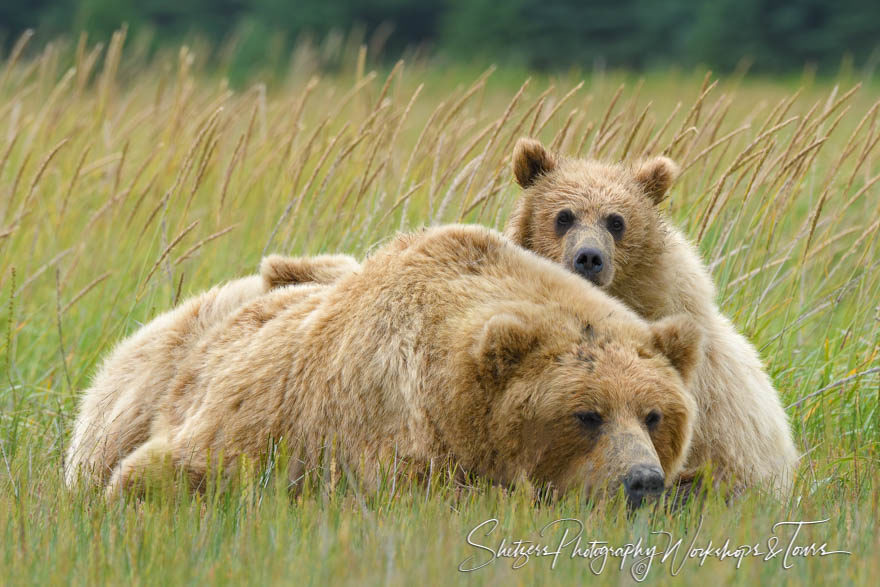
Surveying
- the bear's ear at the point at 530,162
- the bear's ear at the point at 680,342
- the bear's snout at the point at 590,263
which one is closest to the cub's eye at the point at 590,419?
the bear's ear at the point at 680,342

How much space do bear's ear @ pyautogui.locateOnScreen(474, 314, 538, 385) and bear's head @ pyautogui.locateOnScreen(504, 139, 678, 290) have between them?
1213mm

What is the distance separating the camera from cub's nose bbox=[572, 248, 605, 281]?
→ 15.7 ft

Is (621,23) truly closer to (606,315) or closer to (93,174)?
(93,174)

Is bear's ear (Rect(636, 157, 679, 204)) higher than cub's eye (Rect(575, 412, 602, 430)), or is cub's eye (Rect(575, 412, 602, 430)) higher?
bear's ear (Rect(636, 157, 679, 204))

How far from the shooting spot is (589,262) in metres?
4.78

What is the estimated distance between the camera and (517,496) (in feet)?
11.6

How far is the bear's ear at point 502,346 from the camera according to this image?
11.8 ft

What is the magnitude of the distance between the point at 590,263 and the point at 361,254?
1.91 metres

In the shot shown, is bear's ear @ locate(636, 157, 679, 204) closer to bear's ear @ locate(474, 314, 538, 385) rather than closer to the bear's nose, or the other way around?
bear's ear @ locate(474, 314, 538, 385)

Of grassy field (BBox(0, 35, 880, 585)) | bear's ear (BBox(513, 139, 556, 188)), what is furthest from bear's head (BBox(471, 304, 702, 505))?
bear's ear (BBox(513, 139, 556, 188))

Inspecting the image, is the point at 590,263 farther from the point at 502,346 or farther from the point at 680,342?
the point at 502,346

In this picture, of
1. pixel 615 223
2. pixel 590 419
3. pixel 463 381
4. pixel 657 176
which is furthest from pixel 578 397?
pixel 657 176

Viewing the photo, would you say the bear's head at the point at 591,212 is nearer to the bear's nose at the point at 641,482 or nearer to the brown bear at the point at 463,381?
the brown bear at the point at 463,381

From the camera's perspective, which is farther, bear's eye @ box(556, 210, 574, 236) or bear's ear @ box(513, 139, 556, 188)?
bear's ear @ box(513, 139, 556, 188)
